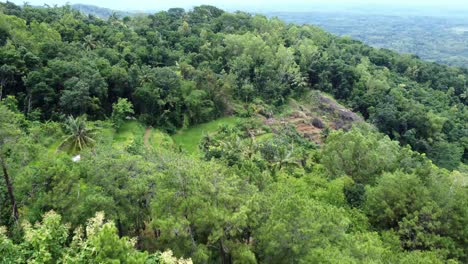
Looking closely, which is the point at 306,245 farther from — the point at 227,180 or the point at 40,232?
the point at 40,232

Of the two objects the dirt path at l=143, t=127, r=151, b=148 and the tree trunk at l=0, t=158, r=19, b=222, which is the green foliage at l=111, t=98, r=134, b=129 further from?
the tree trunk at l=0, t=158, r=19, b=222

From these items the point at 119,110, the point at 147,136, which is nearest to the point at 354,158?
the point at 147,136

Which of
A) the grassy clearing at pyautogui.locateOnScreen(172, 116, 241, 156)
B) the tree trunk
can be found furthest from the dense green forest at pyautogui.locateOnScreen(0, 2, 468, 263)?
the grassy clearing at pyautogui.locateOnScreen(172, 116, 241, 156)

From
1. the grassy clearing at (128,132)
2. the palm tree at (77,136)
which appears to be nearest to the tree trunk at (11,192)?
the palm tree at (77,136)

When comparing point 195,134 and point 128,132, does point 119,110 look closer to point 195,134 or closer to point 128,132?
point 128,132

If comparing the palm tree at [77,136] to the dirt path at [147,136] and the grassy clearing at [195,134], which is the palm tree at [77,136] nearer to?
the dirt path at [147,136]

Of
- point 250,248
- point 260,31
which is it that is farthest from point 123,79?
point 260,31
